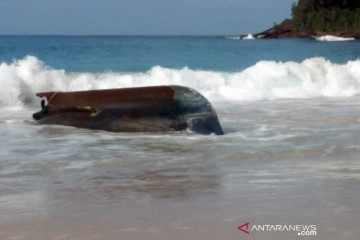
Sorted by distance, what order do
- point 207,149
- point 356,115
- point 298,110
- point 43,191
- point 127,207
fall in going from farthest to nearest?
1. point 298,110
2. point 356,115
3. point 207,149
4. point 43,191
5. point 127,207

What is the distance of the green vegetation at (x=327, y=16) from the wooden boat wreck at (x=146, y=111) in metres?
70.8

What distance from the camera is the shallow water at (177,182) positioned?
13.5ft

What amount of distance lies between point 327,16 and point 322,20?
741 millimetres

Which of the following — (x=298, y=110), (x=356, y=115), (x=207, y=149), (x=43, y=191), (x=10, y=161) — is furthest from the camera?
(x=298, y=110)

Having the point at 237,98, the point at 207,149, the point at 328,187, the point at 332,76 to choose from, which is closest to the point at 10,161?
the point at 207,149

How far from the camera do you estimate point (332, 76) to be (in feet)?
56.3

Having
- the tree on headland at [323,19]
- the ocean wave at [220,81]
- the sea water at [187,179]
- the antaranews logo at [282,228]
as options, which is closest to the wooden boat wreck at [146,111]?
the sea water at [187,179]

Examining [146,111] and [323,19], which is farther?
[323,19]

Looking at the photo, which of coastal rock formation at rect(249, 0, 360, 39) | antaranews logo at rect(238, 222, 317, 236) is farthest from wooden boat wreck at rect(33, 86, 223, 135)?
coastal rock formation at rect(249, 0, 360, 39)

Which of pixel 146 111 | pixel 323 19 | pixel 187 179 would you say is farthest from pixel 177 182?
pixel 323 19

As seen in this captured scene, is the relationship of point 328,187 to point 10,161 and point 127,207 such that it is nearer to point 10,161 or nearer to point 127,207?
point 127,207

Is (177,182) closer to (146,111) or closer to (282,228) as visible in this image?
(282,228)

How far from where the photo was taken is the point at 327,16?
81750 millimetres

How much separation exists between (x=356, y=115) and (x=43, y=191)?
6234 millimetres
